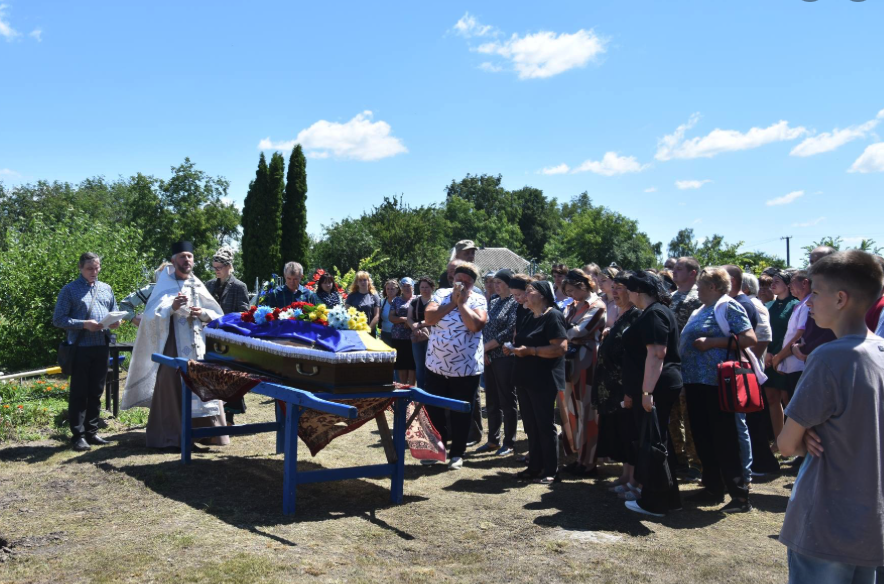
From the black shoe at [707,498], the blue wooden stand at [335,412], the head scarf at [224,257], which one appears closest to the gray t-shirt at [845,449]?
the blue wooden stand at [335,412]

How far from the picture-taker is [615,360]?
6117 millimetres

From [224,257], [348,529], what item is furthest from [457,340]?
[224,257]

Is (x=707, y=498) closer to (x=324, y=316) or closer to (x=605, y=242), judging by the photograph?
(x=324, y=316)

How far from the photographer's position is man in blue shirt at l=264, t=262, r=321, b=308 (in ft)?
27.1

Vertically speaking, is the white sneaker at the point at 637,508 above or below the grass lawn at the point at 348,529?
above

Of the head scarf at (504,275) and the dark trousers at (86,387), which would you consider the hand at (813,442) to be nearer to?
the head scarf at (504,275)

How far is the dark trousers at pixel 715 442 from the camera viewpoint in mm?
5852

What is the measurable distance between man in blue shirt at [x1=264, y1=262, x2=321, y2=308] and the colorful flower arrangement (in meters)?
1.69

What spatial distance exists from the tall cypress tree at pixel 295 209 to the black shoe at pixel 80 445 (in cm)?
3522

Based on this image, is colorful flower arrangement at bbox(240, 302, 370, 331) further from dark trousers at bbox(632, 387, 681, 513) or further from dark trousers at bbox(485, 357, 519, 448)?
dark trousers at bbox(632, 387, 681, 513)

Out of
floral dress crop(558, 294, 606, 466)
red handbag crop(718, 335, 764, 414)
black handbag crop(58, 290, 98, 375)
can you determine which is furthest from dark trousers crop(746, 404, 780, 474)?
black handbag crop(58, 290, 98, 375)

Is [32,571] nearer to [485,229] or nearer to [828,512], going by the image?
[828,512]

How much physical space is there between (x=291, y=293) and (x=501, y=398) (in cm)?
263

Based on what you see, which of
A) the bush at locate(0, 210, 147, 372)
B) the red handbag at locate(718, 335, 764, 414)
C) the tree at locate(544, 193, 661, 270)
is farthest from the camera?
the tree at locate(544, 193, 661, 270)
